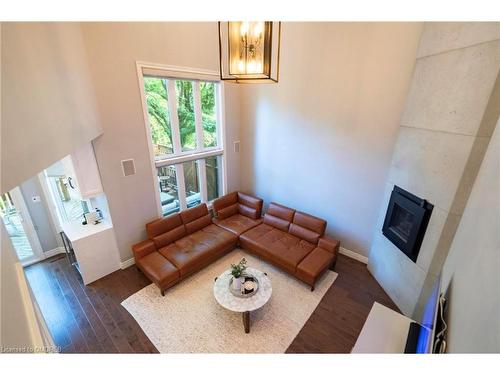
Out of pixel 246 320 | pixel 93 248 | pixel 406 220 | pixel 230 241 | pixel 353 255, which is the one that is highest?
pixel 406 220

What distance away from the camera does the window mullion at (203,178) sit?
16.4 feet

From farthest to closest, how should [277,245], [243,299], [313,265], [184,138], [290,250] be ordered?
[184,138] → [277,245] → [290,250] → [313,265] → [243,299]

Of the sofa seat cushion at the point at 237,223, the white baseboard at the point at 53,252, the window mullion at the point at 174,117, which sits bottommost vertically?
the white baseboard at the point at 53,252

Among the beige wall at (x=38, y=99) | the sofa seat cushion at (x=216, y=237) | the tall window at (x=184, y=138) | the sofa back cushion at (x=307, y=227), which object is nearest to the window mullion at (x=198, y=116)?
the tall window at (x=184, y=138)

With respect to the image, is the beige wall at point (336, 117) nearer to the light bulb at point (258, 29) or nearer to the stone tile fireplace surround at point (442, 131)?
the stone tile fireplace surround at point (442, 131)

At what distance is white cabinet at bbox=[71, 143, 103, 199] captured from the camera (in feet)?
10.7

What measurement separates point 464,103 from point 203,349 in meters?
4.15

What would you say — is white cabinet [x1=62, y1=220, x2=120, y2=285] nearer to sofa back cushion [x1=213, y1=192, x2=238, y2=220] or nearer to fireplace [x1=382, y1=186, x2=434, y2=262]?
sofa back cushion [x1=213, y1=192, x2=238, y2=220]

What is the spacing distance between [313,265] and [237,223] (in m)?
1.90

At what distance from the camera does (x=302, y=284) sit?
374cm

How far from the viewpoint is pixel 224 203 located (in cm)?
517

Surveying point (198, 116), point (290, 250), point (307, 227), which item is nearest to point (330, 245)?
point (307, 227)

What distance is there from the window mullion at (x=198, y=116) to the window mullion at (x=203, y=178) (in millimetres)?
350

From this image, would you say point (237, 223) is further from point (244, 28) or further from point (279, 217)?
point (244, 28)
